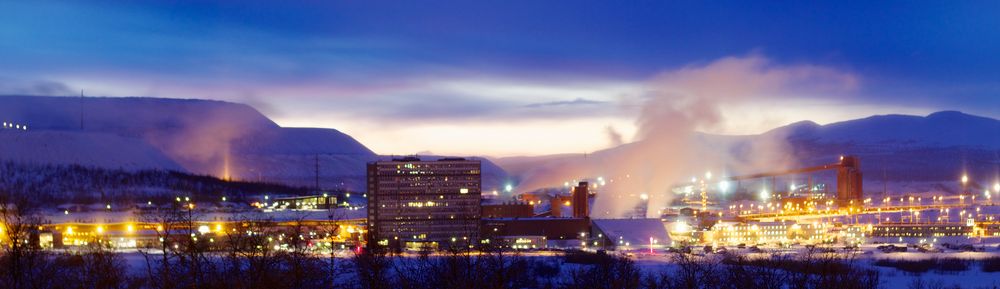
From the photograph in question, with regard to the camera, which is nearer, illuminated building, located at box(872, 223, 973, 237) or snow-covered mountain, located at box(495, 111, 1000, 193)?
illuminated building, located at box(872, 223, 973, 237)

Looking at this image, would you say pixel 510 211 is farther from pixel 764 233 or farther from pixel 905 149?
pixel 905 149

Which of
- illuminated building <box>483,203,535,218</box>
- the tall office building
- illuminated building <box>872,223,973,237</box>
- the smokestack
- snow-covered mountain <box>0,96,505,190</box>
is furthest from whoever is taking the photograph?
snow-covered mountain <box>0,96,505,190</box>

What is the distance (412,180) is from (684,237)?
9.93m

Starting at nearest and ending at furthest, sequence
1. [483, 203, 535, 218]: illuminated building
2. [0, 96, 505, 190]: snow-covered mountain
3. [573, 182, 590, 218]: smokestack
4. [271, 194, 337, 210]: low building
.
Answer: [573, 182, 590, 218]: smokestack, [483, 203, 535, 218]: illuminated building, [271, 194, 337, 210]: low building, [0, 96, 505, 190]: snow-covered mountain

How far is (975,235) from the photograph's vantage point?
121 ft

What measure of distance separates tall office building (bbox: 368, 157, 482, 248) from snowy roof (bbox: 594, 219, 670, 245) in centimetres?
457

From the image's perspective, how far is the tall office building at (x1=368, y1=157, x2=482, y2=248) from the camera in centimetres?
3366

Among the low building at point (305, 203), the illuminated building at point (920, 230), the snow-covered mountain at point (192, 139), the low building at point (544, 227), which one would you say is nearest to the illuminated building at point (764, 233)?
the illuminated building at point (920, 230)

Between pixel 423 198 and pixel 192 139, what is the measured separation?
71.6m

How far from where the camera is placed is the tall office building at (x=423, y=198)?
33.7 meters

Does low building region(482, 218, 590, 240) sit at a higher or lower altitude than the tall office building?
lower

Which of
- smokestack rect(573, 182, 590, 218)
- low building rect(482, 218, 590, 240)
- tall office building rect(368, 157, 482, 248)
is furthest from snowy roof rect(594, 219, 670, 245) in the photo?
smokestack rect(573, 182, 590, 218)

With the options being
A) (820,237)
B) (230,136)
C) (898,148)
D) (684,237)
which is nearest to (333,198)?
(684,237)

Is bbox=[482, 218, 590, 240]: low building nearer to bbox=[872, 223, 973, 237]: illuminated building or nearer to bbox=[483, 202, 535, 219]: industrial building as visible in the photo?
bbox=[483, 202, 535, 219]: industrial building
